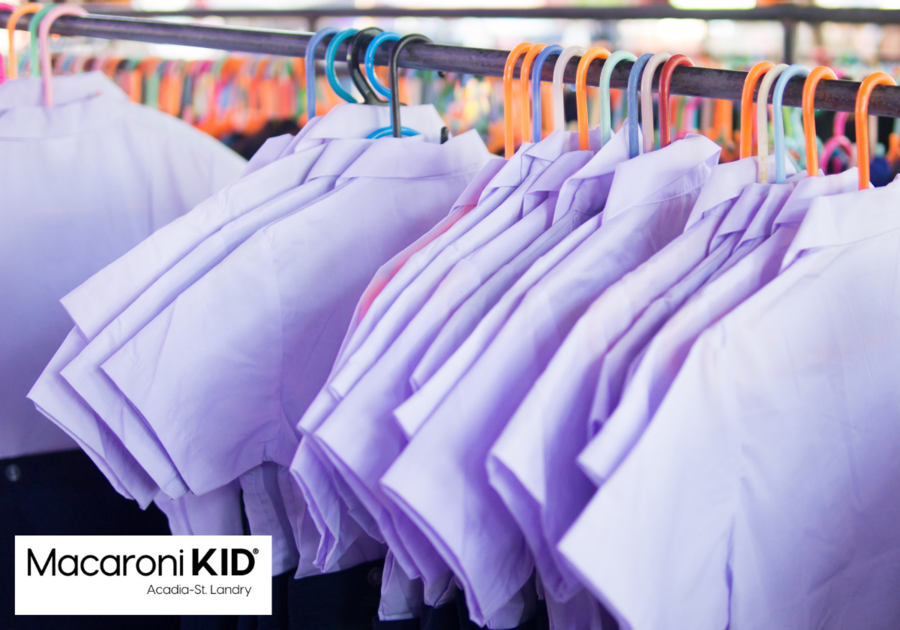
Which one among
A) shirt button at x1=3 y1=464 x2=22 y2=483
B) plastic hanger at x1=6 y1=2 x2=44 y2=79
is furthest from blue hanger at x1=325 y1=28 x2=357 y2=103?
shirt button at x1=3 y1=464 x2=22 y2=483

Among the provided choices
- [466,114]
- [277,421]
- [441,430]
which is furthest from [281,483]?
[466,114]

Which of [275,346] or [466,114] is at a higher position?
[466,114]

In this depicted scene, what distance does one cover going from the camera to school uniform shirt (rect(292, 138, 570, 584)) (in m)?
0.58

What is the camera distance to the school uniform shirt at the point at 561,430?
0.49 m

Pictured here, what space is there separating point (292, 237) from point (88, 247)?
45 centimetres

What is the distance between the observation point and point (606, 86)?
659 mm

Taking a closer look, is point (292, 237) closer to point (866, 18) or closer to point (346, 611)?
point (346, 611)

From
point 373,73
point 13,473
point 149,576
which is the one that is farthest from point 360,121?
point 13,473

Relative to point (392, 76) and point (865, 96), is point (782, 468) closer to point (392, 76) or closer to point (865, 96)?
point (865, 96)

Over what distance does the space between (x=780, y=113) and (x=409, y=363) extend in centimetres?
32

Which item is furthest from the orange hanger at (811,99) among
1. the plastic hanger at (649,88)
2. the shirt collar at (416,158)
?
the shirt collar at (416,158)

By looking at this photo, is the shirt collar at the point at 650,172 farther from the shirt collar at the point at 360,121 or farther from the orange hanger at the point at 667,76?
the shirt collar at the point at 360,121

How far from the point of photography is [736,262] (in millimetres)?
564

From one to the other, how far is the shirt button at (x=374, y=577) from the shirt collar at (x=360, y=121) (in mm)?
442
